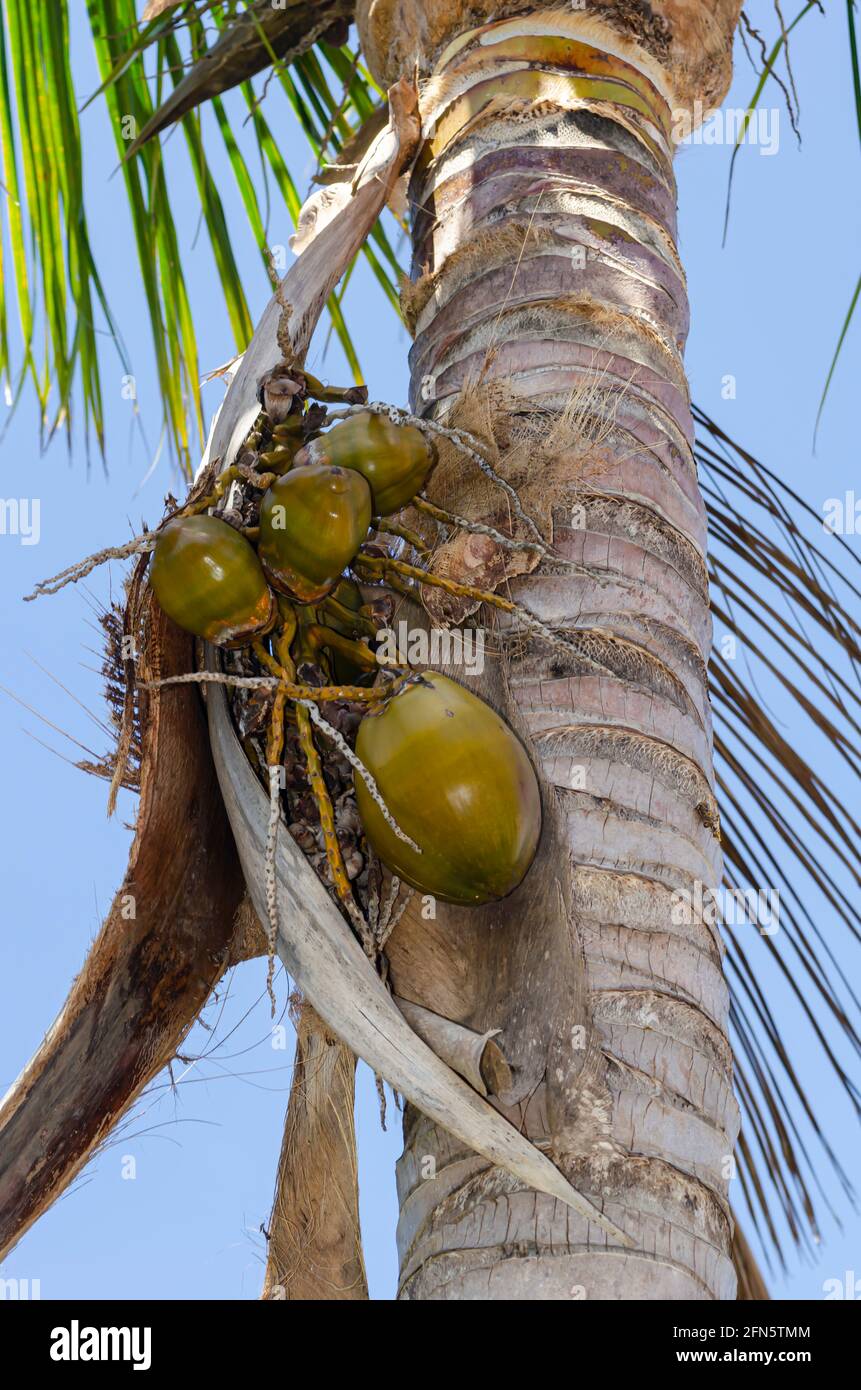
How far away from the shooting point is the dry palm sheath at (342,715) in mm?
1517

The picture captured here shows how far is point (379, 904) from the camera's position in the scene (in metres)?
1.65

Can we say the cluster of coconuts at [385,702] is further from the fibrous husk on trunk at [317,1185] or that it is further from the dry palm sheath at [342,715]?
the fibrous husk on trunk at [317,1185]

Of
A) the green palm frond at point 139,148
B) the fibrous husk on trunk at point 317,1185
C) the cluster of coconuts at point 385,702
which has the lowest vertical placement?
the fibrous husk on trunk at point 317,1185

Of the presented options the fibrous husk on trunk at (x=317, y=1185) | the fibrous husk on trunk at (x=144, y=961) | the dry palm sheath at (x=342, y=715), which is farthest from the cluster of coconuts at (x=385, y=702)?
the fibrous husk on trunk at (x=317, y=1185)

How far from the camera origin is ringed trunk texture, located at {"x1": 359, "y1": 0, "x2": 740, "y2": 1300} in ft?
4.63

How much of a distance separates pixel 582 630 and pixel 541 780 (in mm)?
198

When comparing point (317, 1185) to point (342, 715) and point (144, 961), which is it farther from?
point (342, 715)

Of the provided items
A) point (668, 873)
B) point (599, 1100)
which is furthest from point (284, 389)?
point (599, 1100)

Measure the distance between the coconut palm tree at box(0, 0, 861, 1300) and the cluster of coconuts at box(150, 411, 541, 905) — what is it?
7cm

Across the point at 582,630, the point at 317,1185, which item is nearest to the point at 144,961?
the point at 317,1185

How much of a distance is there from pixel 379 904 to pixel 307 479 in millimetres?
491

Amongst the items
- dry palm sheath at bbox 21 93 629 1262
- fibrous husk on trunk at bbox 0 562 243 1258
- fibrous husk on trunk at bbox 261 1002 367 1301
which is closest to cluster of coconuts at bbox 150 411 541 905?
dry palm sheath at bbox 21 93 629 1262

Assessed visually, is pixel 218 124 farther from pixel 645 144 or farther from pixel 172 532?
pixel 172 532

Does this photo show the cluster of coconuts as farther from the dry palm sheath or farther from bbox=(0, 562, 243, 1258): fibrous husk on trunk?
bbox=(0, 562, 243, 1258): fibrous husk on trunk
